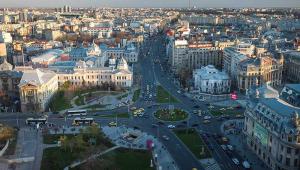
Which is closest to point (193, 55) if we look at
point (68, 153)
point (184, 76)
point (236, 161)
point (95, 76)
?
point (184, 76)

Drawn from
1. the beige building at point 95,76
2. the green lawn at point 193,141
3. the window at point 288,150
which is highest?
the beige building at point 95,76

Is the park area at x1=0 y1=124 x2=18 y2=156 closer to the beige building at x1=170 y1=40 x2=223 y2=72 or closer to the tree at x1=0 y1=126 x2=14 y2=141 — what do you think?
the tree at x1=0 y1=126 x2=14 y2=141

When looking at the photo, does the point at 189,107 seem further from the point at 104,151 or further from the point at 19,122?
the point at 19,122

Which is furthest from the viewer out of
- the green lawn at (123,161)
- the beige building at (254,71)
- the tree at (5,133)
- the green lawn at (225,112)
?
the beige building at (254,71)

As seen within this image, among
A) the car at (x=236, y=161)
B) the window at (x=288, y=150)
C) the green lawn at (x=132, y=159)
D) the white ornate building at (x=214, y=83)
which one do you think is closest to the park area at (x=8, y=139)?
the green lawn at (x=132, y=159)

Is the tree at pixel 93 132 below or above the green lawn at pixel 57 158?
above

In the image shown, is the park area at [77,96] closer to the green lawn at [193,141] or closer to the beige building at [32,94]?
the beige building at [32,94]

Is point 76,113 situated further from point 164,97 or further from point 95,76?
point 95,76
